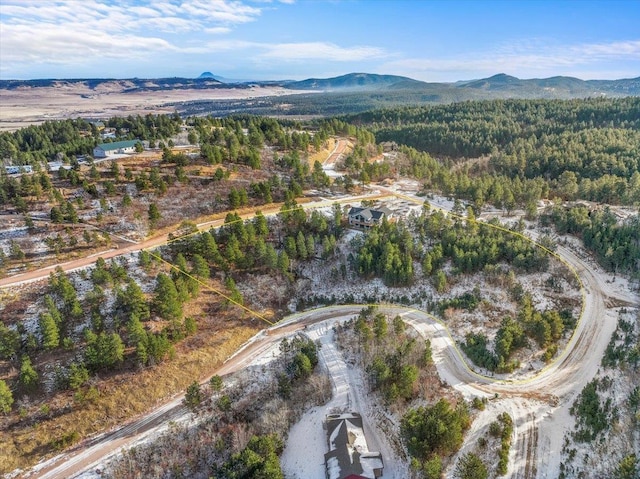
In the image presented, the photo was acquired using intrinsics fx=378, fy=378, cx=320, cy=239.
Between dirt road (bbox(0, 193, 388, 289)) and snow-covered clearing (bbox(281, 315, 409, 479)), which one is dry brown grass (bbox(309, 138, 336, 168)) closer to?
dirt road (bbox(0, 193, 388, 289))

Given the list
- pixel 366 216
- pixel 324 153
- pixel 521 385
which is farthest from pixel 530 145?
pixel 521 385

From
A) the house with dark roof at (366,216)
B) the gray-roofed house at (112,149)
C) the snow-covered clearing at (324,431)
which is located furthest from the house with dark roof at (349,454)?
the gray-roofed house at (112,149)

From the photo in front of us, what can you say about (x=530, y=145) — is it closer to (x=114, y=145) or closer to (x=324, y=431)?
Answer: (x=324, y=431)

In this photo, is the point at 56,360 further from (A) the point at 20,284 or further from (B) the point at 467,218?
(B) the point at 467,218

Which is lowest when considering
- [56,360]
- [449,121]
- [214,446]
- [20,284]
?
[214,446]

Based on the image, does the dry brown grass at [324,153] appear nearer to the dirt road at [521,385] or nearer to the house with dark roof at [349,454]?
the dirt road at [521,385]

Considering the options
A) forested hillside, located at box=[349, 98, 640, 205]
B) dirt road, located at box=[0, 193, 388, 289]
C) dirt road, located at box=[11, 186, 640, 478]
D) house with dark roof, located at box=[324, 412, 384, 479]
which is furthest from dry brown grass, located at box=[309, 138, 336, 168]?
house with dark roof, located at box=[324, 412, 384, 479]

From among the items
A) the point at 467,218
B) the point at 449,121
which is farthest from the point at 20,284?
the point at 449,121
